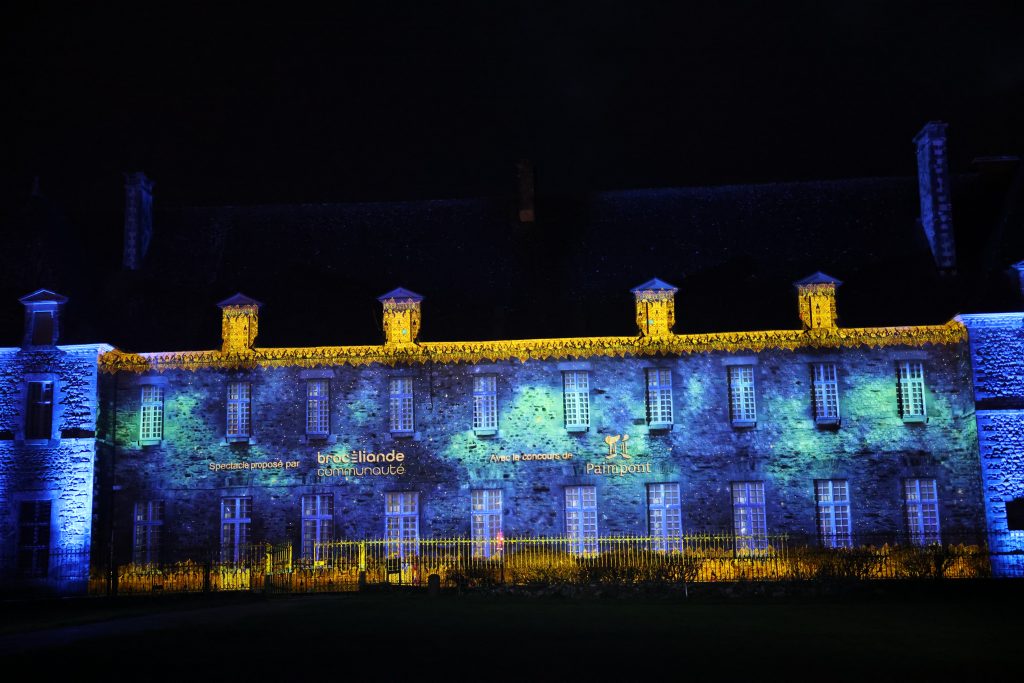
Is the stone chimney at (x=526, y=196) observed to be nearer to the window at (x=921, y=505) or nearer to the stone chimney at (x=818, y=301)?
the stone chimney at (x=818, y=301)

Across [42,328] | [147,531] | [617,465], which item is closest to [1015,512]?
[617,465]

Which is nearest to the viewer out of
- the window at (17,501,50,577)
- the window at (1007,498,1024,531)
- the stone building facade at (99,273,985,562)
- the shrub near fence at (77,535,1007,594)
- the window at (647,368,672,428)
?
the shrub near fence at (77,535,1007,594)

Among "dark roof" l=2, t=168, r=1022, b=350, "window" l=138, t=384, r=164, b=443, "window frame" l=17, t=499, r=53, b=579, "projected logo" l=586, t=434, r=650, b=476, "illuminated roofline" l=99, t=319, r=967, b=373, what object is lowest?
"window frame" l=17, t=499, r=53, b=579

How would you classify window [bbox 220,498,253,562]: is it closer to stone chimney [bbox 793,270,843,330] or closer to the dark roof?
the dark roof

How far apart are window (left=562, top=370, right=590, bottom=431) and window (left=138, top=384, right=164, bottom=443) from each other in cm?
1120

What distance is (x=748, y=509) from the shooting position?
2978cm

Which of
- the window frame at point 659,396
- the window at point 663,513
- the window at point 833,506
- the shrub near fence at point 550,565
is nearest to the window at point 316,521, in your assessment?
the shrub near fence at point 550,565

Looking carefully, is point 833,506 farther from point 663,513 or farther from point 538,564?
point 538,564

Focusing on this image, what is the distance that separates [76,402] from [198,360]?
10.9 feet

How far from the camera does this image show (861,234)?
107 ft

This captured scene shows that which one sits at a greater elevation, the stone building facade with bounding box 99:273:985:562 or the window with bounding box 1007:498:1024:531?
the stone building facade with bounding box 99:273:985:562

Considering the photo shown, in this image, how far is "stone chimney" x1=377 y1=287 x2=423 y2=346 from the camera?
30.7 m

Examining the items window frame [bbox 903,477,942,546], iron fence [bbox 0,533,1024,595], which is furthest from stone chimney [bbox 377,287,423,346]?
window frame [bbox 903,477,942,546]

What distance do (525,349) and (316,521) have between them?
7380 mm
